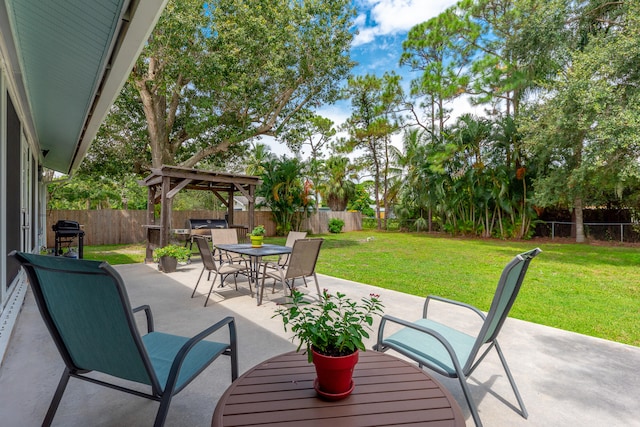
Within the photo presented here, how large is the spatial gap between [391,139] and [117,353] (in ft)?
71.5

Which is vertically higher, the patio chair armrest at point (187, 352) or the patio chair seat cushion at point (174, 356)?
the patio chair armrest at point (187, 352)

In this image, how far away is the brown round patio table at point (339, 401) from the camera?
122cm

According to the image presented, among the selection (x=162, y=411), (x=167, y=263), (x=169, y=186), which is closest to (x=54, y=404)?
(x=162, y=411)

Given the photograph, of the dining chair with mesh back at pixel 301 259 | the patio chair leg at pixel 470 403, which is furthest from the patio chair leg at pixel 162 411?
the dining chair with mesh back at pixel 301 259

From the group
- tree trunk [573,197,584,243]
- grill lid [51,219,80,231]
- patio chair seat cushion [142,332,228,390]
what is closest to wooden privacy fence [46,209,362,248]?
grill lid [51,219,80,231]

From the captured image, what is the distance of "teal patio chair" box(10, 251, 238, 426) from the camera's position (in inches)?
55.6

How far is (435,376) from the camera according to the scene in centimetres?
256

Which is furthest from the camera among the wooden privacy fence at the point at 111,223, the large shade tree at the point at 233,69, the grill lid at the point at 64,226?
the wooden privacy fence at the point at 111,223

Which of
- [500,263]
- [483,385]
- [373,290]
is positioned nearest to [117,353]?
[483,385]

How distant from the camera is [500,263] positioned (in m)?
8.13

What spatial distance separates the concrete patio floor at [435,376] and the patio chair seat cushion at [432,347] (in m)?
0.39

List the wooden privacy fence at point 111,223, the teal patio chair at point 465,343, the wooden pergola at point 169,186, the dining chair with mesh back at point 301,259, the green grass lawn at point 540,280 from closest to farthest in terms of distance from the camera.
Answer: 1. the teal patio chair at point 465,343
2. the green grass lawn at point 540,280
3. the dining chair with mesh back at point 301,259
4. the wooden pergola at point 169,186
5. the wooden privacy fence at point 111,223

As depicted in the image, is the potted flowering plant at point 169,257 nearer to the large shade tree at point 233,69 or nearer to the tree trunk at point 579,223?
the large shade tree at point 233,69

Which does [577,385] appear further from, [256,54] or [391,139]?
[391,139]
